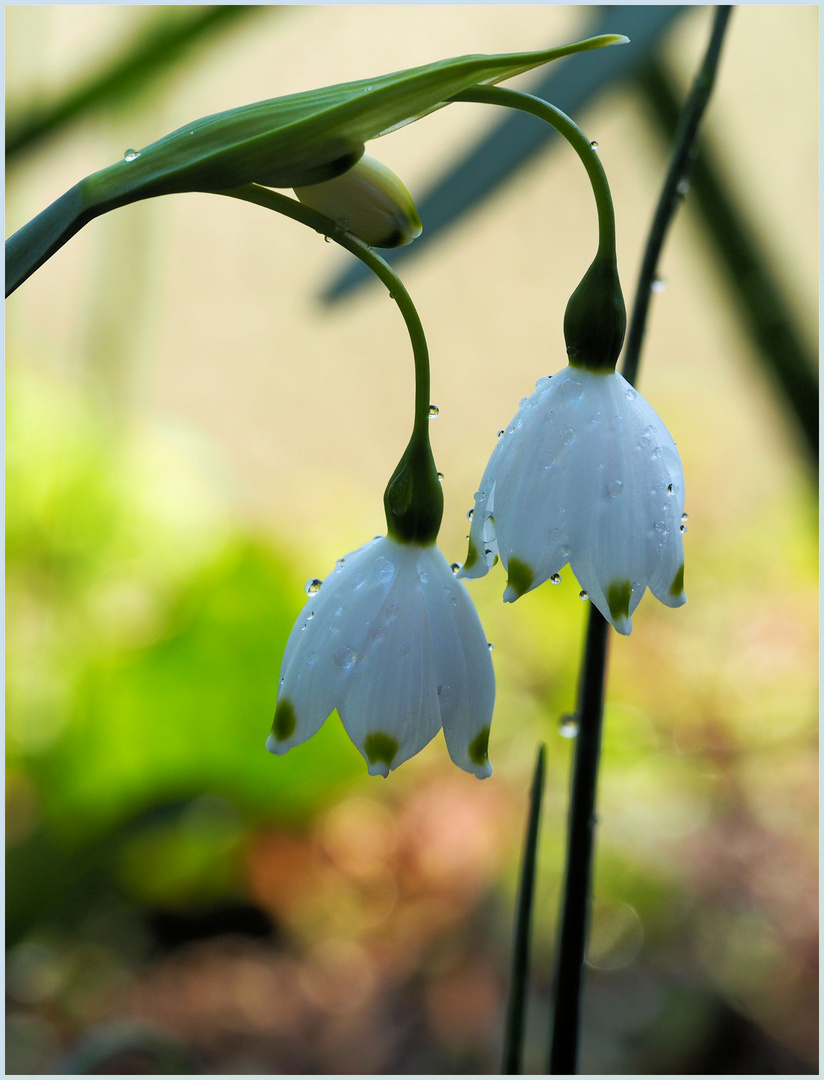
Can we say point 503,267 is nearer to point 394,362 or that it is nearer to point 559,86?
point 394,362

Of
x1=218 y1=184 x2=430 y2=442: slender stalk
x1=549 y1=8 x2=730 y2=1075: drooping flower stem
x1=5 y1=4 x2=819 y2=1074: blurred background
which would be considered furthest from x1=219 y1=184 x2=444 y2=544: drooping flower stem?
x1=5 y1=4 x2=819 y2=1074: blurred background

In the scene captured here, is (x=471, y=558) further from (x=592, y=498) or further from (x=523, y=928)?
(x=523, y=928)

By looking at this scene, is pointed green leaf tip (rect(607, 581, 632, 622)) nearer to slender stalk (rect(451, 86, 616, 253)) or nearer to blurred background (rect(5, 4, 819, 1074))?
slender stalk (rect(451, 86, 616, 253))

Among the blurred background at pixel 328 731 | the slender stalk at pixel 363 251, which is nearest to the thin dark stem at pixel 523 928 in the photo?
the slender stalk at pixel 363 251

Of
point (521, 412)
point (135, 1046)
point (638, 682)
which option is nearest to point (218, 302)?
point (638, 682)

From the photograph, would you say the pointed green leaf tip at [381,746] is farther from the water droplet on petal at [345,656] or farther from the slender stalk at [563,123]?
the slender stalk at [563,123]
